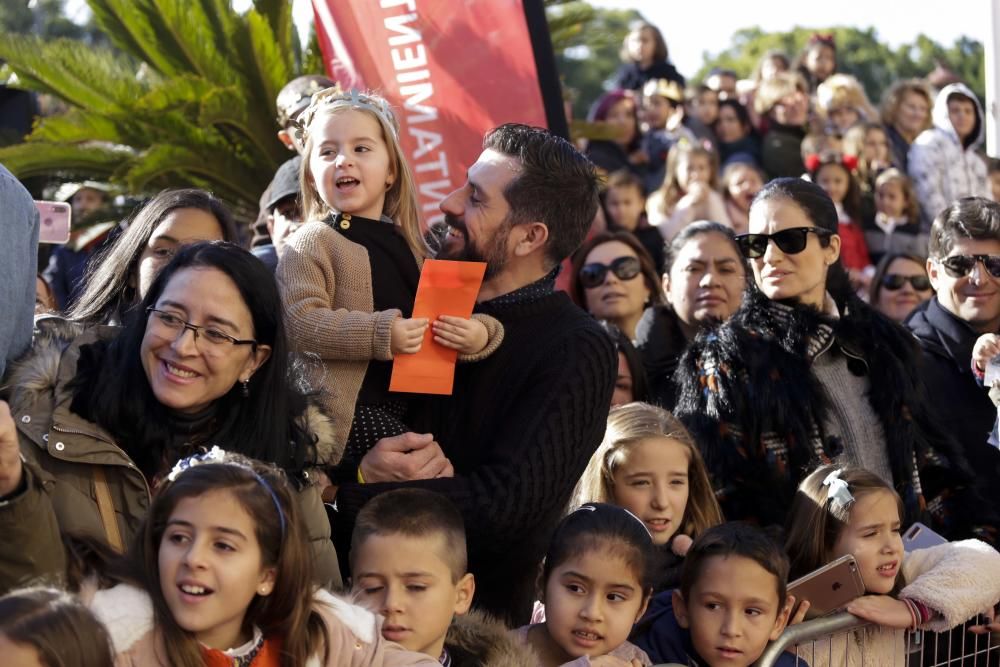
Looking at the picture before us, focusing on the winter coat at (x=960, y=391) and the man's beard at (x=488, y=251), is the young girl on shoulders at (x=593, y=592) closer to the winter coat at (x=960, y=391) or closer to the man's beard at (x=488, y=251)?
the man's beard at (x=488, y=251)

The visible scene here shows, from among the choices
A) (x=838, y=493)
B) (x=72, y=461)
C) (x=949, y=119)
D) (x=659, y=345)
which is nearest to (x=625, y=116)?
(x=949, y=119)

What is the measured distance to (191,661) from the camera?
3.36m

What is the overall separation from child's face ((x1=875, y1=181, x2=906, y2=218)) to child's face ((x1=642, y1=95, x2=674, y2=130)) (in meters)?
1.96

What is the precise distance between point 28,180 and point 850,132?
6.13 m

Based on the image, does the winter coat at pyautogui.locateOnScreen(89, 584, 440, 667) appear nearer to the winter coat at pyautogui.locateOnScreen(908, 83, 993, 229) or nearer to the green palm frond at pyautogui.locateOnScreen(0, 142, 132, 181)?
the green palm frond at pyautogui.locateOnScreen(0, 142, 132, 181)

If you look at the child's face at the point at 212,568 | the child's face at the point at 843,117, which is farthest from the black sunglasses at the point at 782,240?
the child's face at the point at 843,117

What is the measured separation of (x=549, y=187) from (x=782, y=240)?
50.0 inches

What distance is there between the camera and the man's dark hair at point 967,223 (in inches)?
255

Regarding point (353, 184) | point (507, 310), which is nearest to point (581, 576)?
point (507, 310)

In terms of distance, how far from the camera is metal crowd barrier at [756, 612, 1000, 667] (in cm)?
479

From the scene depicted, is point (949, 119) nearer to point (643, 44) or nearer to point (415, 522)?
point (643, 44)

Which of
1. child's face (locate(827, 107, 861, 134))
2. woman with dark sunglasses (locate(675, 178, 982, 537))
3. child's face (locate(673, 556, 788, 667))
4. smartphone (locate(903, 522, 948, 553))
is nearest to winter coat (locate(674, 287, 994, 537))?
woman with dark sunglasses (locate(675, 178, 982, 537))

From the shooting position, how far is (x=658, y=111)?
12.2 meters

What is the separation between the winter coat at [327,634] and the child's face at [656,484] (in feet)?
4.94
